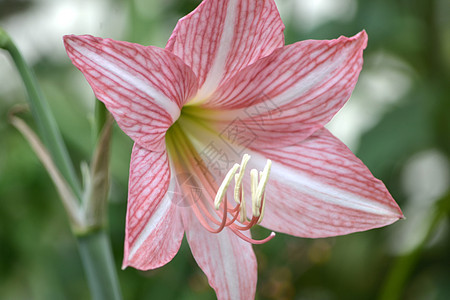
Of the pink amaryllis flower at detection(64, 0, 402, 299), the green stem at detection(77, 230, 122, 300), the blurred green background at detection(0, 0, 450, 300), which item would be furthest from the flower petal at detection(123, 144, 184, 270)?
the blurred green background at detection(0, 0, 450, 300)

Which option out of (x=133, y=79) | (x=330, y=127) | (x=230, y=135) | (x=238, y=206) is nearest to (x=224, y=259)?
(x=238, y=206)

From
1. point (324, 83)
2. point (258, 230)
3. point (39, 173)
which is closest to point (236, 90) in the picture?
point (324, 83)

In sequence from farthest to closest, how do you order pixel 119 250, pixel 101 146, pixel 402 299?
1. pixel 402 299
2. pixel 119 250
3. pixel 101 146

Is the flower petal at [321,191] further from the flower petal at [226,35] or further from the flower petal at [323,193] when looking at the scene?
the flower petal at [226,35]

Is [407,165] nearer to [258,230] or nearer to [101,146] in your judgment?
[258,230]

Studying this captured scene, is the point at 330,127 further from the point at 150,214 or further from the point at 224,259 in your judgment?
the point at 150,214

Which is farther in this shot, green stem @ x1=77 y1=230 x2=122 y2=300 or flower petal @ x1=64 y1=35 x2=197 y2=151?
green stem @ x1=77 y1=230 x2=122 y2=300

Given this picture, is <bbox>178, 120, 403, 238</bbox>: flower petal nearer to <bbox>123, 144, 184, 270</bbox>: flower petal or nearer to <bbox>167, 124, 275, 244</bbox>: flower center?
<bbox>167, 124, 275, 244</bbox>: flower center
